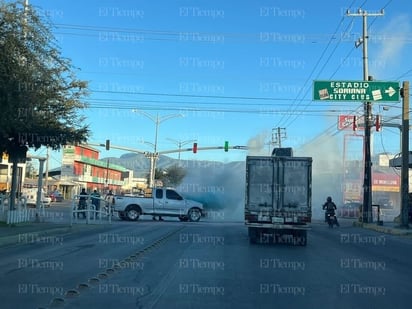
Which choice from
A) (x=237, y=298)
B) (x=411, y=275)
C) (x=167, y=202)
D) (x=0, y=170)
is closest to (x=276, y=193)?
(x=411, y=275)

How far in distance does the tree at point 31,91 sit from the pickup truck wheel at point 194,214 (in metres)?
12.2

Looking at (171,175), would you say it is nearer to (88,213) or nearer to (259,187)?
(88,213)

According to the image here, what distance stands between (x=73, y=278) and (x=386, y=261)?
8775 millimetres

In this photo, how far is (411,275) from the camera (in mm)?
12562

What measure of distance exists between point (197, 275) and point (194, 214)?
77.8ft

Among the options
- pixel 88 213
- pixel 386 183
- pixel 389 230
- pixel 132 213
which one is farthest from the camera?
pixel 386 183

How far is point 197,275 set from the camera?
11.5 m

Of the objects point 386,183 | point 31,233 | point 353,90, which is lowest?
point 31,233

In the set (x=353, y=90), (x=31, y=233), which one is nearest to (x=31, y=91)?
(x=31, y=233)

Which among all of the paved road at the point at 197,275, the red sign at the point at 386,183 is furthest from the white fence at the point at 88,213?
the red sign at the point at 386,183

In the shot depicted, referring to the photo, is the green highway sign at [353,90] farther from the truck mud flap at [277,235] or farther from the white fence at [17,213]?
the white fence at [17,213]

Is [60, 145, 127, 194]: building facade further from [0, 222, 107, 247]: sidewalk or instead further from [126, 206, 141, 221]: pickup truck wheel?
[0, 222, 107, 247]: sidewalk

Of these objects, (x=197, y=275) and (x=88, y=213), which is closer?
(x=197, y=275)

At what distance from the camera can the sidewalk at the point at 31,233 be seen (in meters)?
17.8
